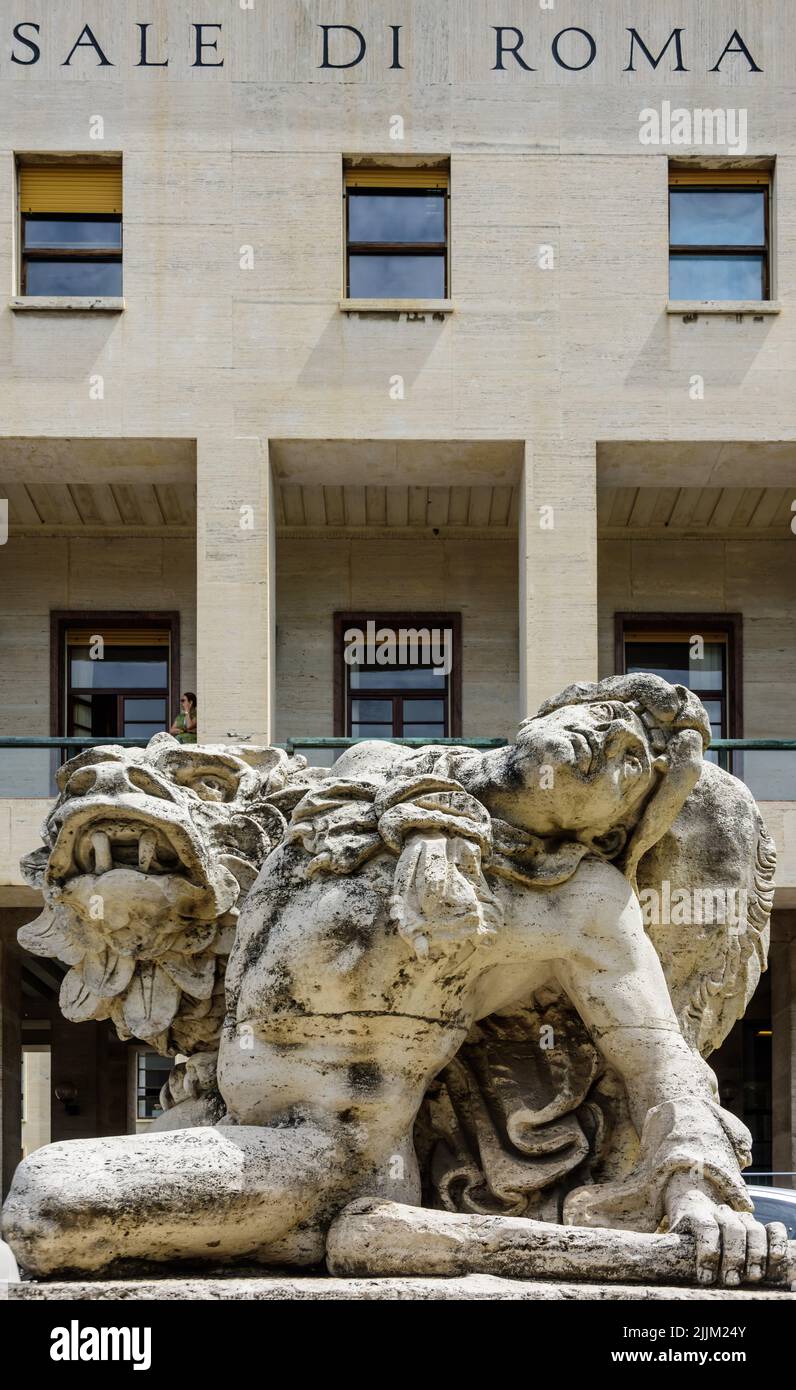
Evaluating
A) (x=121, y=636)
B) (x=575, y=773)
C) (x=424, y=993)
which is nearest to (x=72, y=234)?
(x=121, y=636)

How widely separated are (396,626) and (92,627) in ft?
11.3

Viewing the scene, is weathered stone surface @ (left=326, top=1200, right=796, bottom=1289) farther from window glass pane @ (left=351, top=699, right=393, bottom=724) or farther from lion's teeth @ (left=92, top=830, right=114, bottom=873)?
window glass pane @ (left=351, top=699, right=393, bottom=724)

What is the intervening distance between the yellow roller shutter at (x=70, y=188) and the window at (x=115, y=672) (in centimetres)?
476

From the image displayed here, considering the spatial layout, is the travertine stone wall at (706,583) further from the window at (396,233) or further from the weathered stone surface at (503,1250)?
the weathered stone surface at (503,1250)

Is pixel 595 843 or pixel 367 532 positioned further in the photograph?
pixel 367 532

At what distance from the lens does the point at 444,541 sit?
2438 centimetres

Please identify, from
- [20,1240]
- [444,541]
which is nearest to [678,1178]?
[20,1240]

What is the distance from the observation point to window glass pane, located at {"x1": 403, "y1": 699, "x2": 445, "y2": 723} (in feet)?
77.5

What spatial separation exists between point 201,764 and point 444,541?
18.5 meters

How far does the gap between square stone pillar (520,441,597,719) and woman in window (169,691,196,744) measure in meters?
3.17

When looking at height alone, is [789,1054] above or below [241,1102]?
below

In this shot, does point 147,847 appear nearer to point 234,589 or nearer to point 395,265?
point 234,589

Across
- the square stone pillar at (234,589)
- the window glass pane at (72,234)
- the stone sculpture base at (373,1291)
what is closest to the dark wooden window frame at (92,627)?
the square stone pillar at (234,589)
